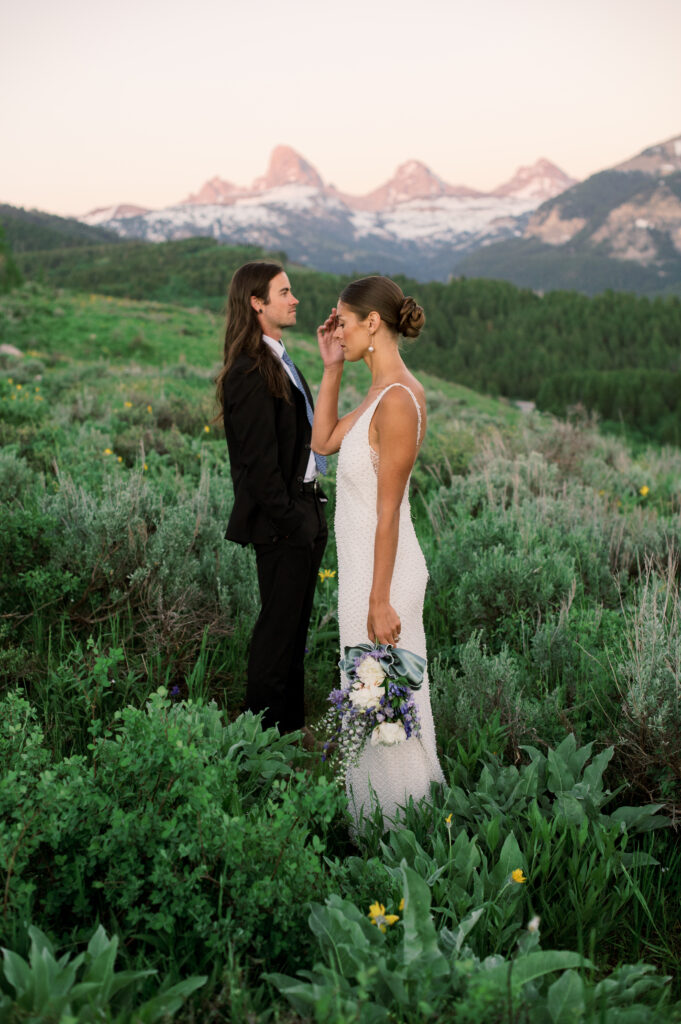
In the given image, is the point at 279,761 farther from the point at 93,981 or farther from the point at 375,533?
the point at 93,981

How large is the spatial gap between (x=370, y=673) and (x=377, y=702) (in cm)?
11

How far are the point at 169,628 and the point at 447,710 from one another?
1.62 m

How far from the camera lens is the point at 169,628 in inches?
157

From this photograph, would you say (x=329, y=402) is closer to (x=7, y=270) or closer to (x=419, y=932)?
(x=419, y=932)

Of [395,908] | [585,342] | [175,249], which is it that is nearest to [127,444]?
[395,908]

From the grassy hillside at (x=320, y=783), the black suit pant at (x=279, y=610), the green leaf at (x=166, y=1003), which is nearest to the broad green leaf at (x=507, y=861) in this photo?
the grassy hillside at (x=320, y=783)

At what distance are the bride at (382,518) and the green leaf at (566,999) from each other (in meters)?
0.99

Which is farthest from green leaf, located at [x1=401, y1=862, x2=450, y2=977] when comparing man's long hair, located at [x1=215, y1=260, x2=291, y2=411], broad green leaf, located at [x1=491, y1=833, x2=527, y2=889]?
man's long hair, located at [x1=215, y1=260, x2=291, y2=411]

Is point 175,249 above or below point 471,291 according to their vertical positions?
above

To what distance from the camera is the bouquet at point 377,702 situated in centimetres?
257

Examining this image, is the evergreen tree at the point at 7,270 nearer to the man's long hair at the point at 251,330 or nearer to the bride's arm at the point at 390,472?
the man's long hair at the point at 251,330

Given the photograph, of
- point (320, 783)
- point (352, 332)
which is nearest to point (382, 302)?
point (352, 332)

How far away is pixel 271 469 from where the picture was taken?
3156mm

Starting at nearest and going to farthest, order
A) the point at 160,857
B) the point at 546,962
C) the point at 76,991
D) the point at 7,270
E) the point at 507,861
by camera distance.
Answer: the point at 76,991 < the point at 546,962 < the point at 160,857 < the point at 507,861 < the point at 7,270
